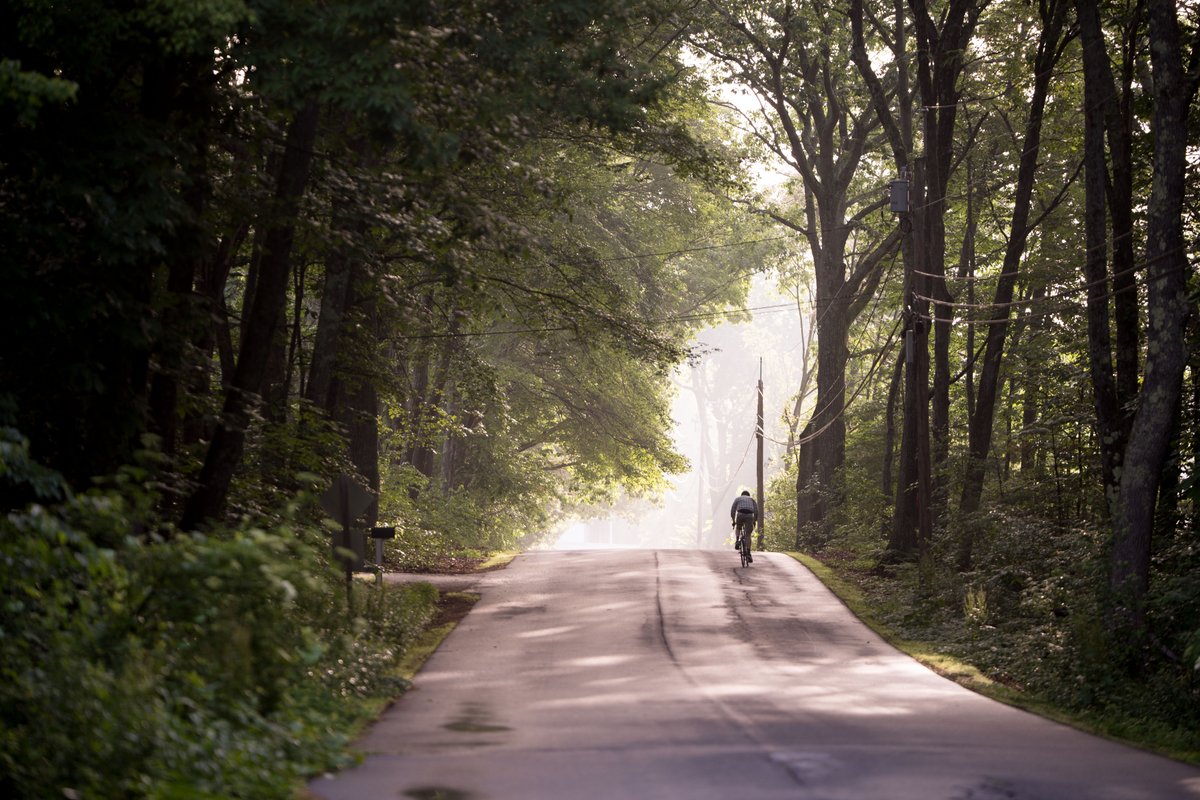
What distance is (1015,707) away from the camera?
15570 millimetres

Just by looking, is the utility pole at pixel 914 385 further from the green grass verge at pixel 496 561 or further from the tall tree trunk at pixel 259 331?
the tall tree trunk at pixel 259 331

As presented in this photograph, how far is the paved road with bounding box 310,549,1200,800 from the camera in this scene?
994 cm

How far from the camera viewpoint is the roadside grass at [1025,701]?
13.4 m

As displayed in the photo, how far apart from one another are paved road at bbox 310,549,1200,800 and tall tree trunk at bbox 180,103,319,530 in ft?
10.7

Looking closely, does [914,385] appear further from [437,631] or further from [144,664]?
[144,664]

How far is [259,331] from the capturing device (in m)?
16.1

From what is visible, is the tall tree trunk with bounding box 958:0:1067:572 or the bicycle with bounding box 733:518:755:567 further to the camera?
the bicycle with bounding box 733:518:755:567

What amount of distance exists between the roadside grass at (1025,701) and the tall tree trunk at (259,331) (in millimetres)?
9297

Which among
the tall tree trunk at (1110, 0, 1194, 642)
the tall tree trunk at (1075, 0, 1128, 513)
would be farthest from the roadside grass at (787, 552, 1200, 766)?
the tall tree trunk at (1075, 0, 1128, 513)

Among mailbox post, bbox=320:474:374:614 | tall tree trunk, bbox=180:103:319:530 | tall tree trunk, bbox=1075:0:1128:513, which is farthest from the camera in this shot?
tall tree trunk, bbox=1075:0:1128:513

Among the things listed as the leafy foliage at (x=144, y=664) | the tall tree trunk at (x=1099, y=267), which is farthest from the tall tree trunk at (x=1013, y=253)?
the leafy foliage at (x=144, y=664)

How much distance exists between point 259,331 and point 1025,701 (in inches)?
389

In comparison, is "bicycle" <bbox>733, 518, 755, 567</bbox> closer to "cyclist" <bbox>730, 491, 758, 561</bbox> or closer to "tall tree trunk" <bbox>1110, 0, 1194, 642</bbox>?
"cyclist" <bbox>730, 491, 758, 561</bbox>

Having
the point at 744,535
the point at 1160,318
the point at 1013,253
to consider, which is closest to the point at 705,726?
the point at 1160,318
